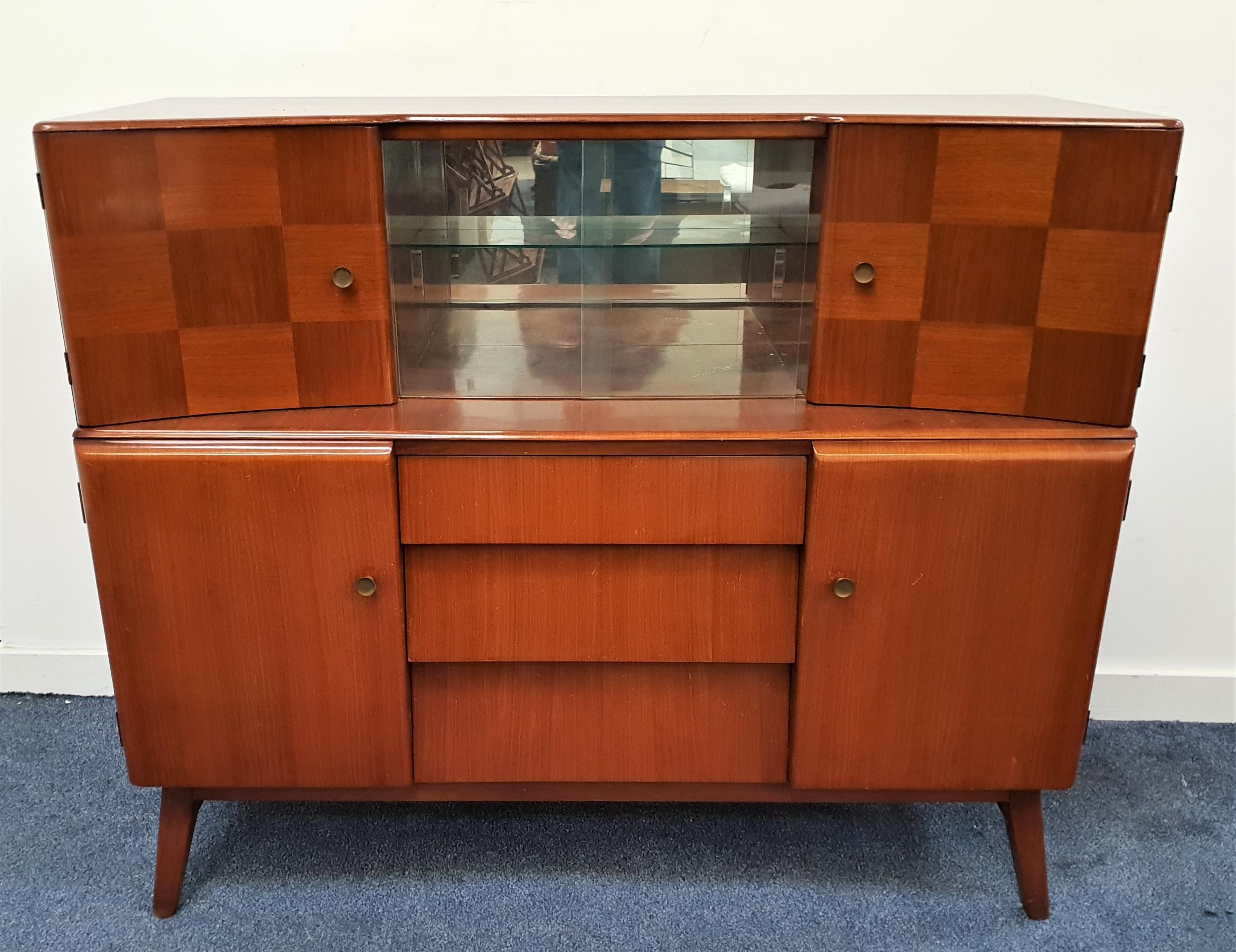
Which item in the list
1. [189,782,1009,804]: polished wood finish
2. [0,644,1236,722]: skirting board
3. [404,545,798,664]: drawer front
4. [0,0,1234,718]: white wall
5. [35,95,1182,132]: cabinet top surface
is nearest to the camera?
[35,95,1182,132]: cabinet top surface

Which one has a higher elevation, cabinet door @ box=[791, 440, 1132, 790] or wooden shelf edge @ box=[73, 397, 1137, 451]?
wooden shelf edge @ box=[73, 397, 1137, 451]

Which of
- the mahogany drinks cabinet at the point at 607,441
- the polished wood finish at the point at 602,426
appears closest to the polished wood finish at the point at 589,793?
the mahogany drinks cabinet at the point at 607,441

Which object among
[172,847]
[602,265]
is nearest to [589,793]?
[172,847]

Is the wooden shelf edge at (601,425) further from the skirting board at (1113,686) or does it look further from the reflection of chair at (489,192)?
the skirting board at (1113,686)

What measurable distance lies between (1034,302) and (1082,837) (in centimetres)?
84

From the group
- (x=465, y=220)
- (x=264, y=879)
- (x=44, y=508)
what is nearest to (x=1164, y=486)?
(x=465, y=220)

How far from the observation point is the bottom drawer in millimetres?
1341

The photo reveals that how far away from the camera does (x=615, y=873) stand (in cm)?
152

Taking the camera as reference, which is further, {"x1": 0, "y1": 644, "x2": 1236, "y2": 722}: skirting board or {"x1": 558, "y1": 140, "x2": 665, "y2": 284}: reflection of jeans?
{"x1": 0, "y1": 644, "x2": 1236, "y2": 722}: skirting board

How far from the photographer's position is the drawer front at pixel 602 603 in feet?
4.20

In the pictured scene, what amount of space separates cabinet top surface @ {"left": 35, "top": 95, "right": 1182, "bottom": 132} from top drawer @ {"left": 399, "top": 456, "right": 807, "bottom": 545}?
0.38 m

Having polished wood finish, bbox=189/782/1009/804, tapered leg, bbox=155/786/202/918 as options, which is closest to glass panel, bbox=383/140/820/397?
polished wood finish, bbox=189/782/1009/804

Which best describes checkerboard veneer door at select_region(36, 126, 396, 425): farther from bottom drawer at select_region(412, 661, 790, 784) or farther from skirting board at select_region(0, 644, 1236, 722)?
skirting board at select_region(0, 644, 1236, 722)

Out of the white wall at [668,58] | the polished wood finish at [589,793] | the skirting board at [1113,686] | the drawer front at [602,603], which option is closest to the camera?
the drawer front at [602,603]
